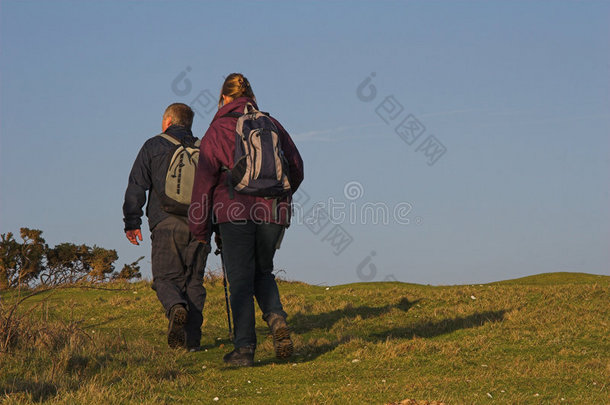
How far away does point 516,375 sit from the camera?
20.1 feet

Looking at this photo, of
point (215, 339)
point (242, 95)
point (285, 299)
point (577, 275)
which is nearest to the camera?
point (242, 95)

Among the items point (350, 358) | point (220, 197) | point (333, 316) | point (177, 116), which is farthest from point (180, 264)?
point (333, 316)

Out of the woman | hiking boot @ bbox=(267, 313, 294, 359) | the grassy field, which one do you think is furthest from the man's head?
hiking boot @ bbox=(267, 313, 294, 359)

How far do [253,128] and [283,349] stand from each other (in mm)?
2031

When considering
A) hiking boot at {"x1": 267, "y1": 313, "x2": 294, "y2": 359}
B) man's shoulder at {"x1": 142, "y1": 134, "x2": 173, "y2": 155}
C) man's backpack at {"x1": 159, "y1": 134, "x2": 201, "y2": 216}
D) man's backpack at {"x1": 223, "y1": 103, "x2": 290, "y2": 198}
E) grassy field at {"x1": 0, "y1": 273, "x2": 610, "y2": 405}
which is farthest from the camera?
man's shoulder at {"x1": 142, "y1": 134, "x2": 173, "y2": 155}

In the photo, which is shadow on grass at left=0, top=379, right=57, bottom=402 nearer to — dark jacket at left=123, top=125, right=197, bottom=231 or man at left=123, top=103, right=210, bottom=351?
man at left=123, top=103, right=210, bottom=351

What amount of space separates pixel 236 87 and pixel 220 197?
1.14m

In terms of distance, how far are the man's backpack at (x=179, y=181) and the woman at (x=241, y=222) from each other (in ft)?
3.07

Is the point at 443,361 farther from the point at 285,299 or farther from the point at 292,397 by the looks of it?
the point at 285,299

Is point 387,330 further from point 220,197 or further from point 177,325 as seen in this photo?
point 220,197

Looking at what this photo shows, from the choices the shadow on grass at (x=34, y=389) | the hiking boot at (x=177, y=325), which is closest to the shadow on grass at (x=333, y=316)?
the hiking boot at (x=177, y=325)

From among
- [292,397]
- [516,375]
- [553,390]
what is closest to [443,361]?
[516,375]

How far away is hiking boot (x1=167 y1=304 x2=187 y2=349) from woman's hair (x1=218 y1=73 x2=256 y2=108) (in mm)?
2278

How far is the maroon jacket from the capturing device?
6.21m
